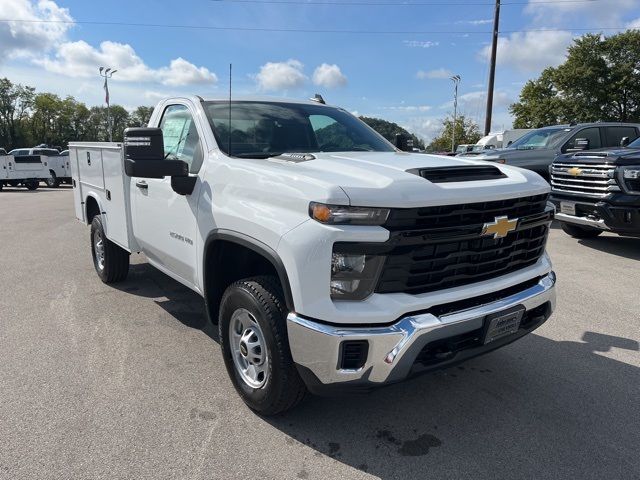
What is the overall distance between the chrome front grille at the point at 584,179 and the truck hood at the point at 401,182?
4.66 meters

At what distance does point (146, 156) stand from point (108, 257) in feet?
9.25

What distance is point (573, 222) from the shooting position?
297 inches

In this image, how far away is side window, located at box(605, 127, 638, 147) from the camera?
10.5m

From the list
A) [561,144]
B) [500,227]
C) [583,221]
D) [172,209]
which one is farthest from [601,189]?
[172,209]

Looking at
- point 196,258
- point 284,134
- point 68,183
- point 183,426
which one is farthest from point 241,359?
point 68,183

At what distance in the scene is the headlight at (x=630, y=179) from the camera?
662 cm

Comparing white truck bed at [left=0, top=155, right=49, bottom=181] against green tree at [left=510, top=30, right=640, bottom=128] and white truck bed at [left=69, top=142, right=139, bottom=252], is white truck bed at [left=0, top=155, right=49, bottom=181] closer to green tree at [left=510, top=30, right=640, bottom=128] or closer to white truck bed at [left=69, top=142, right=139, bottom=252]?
white truck bed at [left=69, top=142, right=139, bottom=252]

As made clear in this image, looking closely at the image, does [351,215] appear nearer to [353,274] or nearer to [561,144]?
[353,274]

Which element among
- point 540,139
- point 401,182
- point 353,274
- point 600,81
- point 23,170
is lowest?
point 23,170

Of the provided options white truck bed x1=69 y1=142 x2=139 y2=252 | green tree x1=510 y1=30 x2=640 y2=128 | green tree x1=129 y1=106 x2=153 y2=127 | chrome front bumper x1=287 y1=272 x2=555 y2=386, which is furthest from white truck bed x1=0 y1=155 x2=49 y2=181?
green tree x1=510 y1=30 x2=640 y2=128

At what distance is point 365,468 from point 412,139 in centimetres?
321

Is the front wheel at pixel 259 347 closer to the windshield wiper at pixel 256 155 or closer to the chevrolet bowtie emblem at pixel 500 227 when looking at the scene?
the windshield wiper at pixel 256 155

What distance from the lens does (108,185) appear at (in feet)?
16.6

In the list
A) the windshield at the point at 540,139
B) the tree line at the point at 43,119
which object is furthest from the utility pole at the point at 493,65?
the tree line at the point at 43,119
